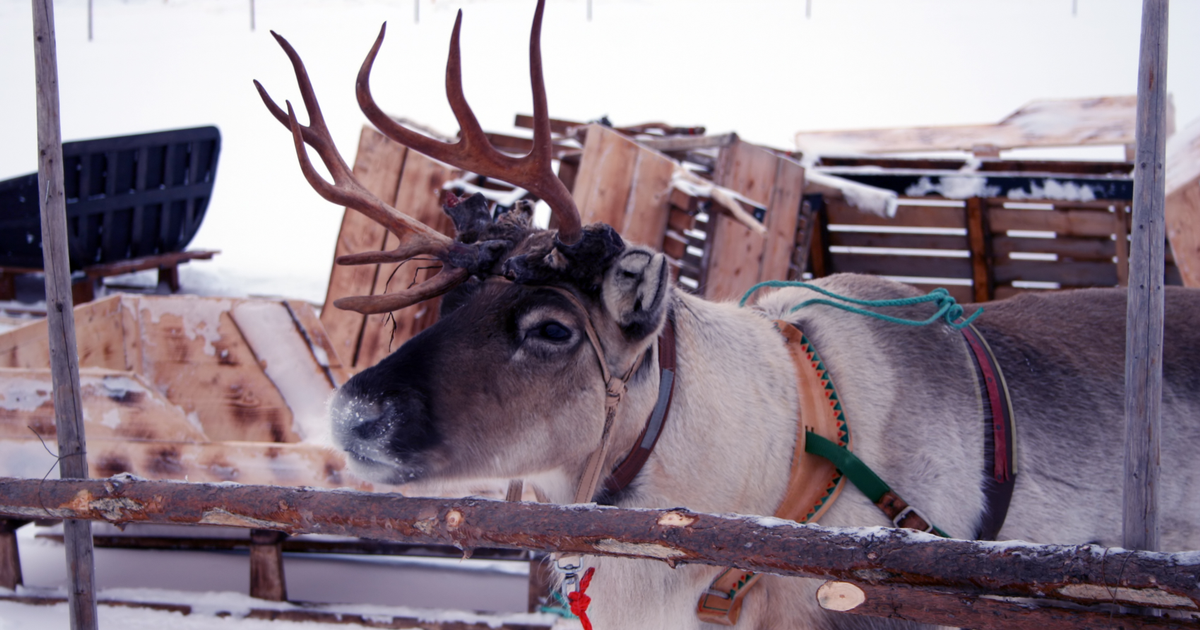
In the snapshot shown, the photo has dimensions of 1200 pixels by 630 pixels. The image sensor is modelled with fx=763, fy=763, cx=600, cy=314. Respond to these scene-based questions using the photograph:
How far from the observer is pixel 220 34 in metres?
21.8

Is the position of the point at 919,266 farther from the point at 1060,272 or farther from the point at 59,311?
the point at 59,311

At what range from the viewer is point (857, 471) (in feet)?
6.58

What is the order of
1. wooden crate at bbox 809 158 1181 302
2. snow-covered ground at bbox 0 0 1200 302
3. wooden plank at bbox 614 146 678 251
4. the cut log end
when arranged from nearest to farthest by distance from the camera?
1. the cut log end
2. wooden plank at bbox 614 146 678 251
3. wooden crate at bbox 809 158 1181 302
4. snow-covered ground at bbox 0 0 1200 302

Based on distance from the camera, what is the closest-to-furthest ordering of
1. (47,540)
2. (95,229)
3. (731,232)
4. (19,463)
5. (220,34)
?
(19,463) < (47,540) < (731,232) < (95,229) < (220,34)

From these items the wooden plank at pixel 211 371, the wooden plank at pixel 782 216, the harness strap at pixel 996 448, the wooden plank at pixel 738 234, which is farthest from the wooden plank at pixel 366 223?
the harness strap at pixel 996 448

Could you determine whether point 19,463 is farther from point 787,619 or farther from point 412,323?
point 787,619

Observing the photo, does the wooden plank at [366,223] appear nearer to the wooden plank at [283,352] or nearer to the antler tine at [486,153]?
the wooden plank at [283,352]

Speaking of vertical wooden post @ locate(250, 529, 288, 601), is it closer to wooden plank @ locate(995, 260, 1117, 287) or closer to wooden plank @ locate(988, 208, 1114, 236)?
wooden plank @ locate(988, 208, 1114, 236)

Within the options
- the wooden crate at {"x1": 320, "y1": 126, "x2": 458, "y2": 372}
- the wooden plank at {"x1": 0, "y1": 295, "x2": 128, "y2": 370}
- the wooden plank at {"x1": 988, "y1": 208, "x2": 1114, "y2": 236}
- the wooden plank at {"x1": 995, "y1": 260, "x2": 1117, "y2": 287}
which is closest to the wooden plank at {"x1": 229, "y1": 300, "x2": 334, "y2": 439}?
the wooden crate at {"x1": 320, "y1": 126, "x2": 458, "y2": 372}

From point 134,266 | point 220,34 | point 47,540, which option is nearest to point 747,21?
point 220,34

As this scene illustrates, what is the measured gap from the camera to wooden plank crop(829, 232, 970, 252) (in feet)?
19.3

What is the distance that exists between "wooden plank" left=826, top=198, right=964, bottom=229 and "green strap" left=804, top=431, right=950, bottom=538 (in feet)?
13.2

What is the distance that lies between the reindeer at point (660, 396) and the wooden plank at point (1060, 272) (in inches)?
139

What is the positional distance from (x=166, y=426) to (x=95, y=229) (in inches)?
155
